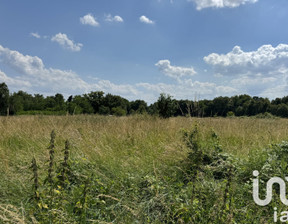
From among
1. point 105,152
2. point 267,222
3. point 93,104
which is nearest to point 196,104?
point 105,152

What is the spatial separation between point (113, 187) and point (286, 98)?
2254 inches

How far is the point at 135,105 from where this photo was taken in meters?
73.2

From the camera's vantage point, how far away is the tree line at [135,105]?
10.9 metres

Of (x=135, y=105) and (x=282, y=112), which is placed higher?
(x=135, y=105)

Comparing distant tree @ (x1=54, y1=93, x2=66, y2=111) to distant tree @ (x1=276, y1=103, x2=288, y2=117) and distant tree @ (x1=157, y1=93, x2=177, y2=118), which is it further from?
distant tree @ (x1=276, y1=103, x2=288, y2=117)

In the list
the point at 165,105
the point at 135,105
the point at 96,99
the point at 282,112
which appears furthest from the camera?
the point at 135,105

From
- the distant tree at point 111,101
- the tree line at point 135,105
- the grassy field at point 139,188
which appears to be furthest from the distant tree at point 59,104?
the grassy field at point 139,188

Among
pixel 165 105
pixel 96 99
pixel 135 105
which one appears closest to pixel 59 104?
pixel 96 99

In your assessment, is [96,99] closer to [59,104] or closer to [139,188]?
[59,104]

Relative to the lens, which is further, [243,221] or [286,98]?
[286,98]

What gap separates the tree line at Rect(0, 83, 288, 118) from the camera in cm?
1095

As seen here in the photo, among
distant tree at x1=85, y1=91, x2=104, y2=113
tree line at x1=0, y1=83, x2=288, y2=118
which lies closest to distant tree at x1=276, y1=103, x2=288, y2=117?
tree line at x1=0, y1=83, x2=288, y2=118

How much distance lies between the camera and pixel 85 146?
4266 mm

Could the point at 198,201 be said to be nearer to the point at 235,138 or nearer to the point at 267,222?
the point at 267,222
